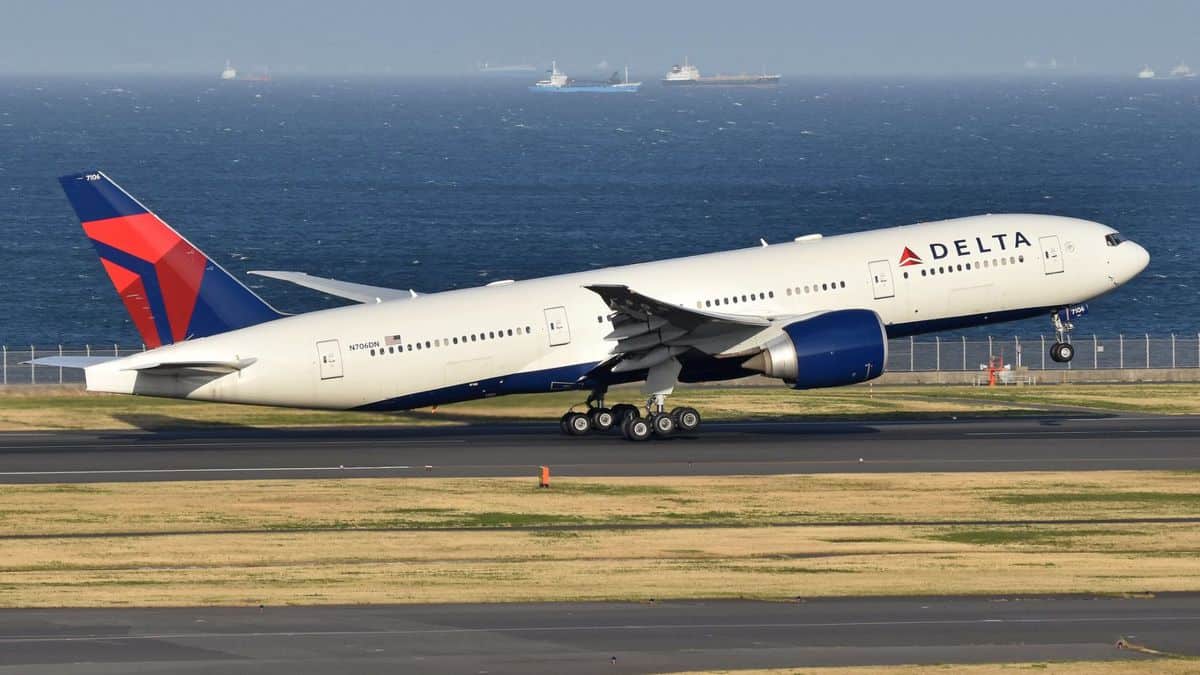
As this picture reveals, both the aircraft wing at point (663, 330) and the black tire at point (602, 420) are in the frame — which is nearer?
the aircraft wing at point (663, 330)

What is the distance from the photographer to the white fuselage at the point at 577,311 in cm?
5341

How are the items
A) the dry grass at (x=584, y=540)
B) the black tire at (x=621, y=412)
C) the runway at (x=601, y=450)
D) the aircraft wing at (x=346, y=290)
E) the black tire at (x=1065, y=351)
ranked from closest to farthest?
the dry grass at (x=584, y=540), the runway at (x=601, y=450), the black tire at (x=621, y=412), the black tire at (x=1065, y=351), the aircraft wing at (x=346, y=290)

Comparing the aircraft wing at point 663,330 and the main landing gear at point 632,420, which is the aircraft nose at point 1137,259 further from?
the main landing gear at point 632,420

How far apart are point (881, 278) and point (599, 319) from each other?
8.72 meters

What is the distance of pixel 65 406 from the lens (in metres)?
66.6

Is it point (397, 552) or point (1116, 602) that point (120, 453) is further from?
point (1116, 602)

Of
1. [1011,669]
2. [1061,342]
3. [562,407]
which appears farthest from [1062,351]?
[1011,669]

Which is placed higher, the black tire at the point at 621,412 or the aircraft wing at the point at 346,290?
the aircraft wing at the point at 346,290

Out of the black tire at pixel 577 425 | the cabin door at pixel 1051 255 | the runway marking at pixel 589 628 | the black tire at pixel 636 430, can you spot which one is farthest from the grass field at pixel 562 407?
the runway marking at pixel 589 628

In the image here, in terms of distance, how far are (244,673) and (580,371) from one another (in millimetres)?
27978

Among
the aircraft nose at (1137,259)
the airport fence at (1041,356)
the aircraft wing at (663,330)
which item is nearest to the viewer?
the aircraft wing at (663,330)

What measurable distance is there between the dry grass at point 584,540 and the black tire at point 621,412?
8.31 meters

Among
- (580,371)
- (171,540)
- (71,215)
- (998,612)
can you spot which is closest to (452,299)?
(580,371)

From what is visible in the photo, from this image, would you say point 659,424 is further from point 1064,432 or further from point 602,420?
point 1064,432
